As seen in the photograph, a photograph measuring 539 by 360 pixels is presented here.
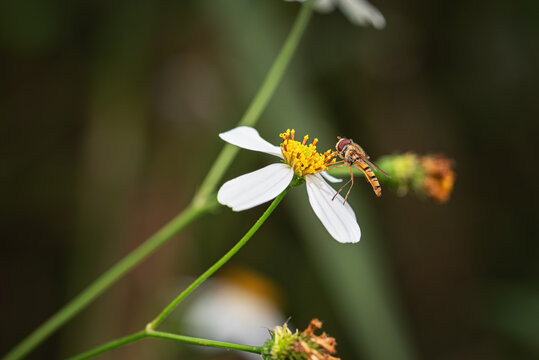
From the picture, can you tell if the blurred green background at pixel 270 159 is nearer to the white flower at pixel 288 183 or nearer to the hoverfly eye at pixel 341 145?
the hoverfly eye at pixel 341 145

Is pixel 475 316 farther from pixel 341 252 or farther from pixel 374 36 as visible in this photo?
pixel 374 36

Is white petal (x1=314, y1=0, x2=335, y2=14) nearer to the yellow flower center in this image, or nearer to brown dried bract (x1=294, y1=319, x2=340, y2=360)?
the yellow flower center

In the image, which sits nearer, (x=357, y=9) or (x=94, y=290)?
(x=94, y=290)

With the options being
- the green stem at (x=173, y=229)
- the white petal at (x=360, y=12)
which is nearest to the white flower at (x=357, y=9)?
the white petal at (x=360, y=12)

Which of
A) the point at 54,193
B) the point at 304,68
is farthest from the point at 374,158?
the point at 54,193

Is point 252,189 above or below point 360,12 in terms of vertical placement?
below

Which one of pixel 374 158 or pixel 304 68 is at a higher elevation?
pixel 304 68

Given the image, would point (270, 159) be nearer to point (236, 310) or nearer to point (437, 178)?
Result: point (236, 310)

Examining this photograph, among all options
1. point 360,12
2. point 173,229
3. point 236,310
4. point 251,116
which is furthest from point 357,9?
point 236,310
